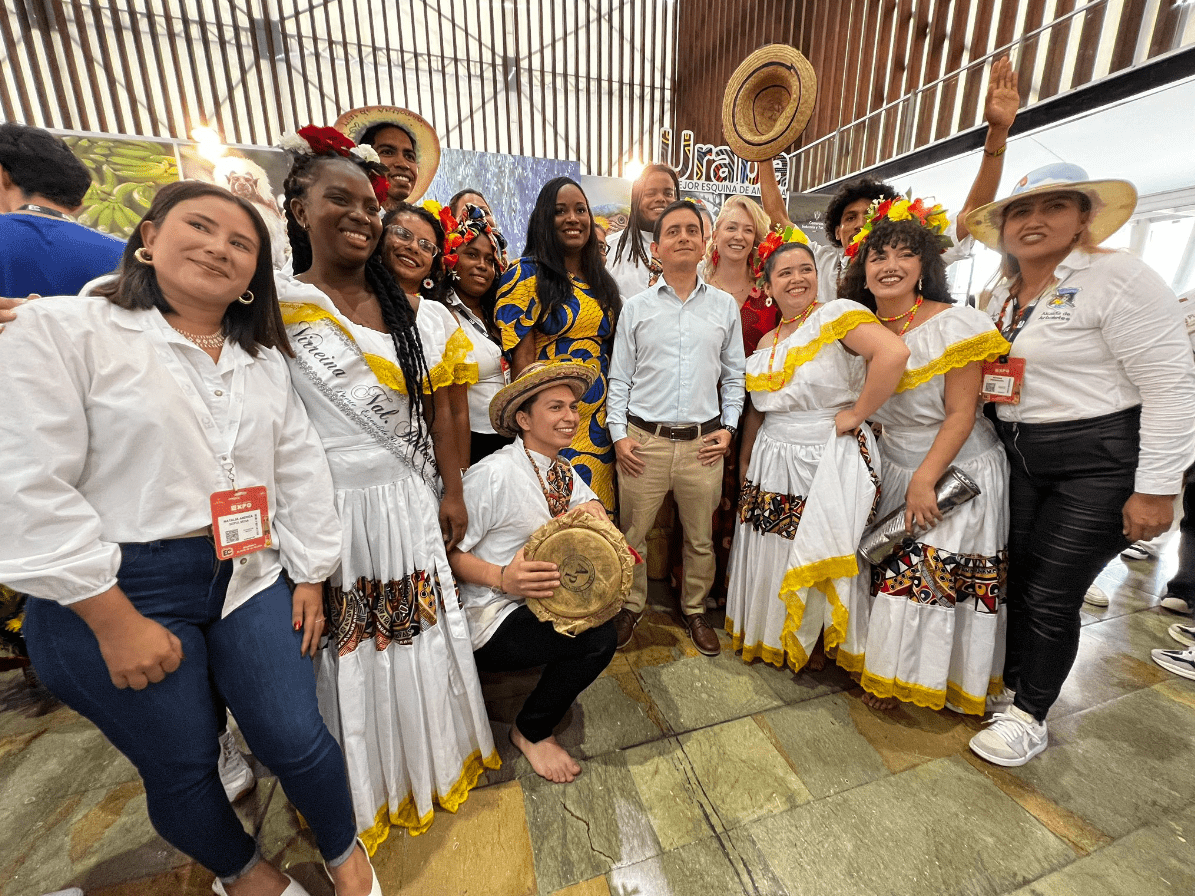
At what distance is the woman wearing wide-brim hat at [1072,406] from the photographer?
4.72 ft

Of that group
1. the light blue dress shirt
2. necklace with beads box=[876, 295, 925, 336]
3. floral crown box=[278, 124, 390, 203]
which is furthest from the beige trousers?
floral crown box=[278, 124, 390, 203]

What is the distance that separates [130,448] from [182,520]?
0.16 meters

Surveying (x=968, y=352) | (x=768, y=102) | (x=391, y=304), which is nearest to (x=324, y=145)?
(x=391, y=304)

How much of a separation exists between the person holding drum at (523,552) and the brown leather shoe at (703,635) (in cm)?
84

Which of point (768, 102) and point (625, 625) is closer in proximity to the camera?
point (625, 625)

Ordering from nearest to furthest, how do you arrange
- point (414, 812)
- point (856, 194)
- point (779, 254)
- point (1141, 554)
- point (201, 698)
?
1. point (201, 698)
2. point (414, 812)
3. point (779, 254)
4. point (856, 194)
5. point (1141, 554)

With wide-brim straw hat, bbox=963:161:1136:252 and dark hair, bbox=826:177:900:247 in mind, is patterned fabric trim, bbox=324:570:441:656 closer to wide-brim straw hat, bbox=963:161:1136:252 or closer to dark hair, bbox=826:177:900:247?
wide-brim straw hat, bbox=963:161:1136:252

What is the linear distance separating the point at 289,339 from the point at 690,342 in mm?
1527

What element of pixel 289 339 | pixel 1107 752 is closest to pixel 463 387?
pixel 289 339

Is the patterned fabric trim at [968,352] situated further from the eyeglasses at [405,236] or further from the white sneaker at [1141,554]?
the white sneaker at [1141,554]

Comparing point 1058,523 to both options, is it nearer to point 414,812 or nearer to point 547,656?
point 547,656

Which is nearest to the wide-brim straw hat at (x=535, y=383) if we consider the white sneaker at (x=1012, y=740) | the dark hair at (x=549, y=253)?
the dark hair at (x=549, y=253)

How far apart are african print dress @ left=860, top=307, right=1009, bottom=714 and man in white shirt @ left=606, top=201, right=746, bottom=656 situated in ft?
2.30

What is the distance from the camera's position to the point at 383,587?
1.36m
